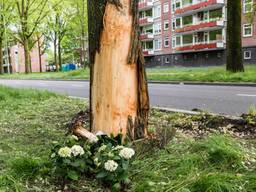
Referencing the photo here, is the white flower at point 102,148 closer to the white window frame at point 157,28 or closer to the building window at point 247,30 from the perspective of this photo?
→ the building window at point 247,30

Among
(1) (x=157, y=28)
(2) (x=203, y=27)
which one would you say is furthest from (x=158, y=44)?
(2) (x=203, y=27)

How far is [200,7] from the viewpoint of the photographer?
5256 cm

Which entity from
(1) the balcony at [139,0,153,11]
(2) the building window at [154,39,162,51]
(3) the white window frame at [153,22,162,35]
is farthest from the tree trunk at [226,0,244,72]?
(1) the balcony at [139,0,153,11]

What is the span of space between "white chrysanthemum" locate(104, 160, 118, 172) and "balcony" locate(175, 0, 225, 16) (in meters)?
49.5

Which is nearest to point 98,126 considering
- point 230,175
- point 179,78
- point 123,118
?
point 123,118

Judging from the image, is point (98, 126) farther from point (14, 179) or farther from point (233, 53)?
point (233, 53)

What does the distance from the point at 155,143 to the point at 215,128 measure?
1.56 m

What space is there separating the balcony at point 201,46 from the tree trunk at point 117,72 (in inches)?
1845

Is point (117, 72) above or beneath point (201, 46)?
beneath

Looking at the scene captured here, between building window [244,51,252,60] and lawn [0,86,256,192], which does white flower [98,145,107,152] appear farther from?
building window [244,51,252,60]

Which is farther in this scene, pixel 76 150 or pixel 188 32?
pixel 188 32

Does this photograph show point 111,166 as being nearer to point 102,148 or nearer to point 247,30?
point 102,148

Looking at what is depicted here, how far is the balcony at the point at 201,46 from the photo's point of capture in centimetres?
4959

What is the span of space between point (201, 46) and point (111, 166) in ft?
166
